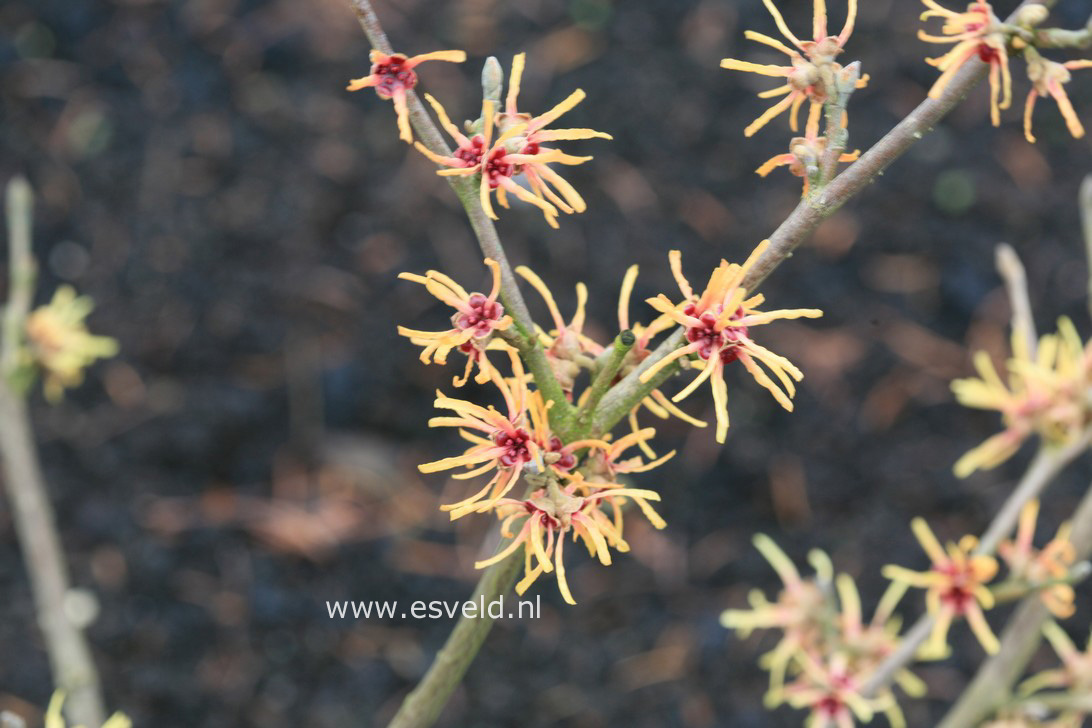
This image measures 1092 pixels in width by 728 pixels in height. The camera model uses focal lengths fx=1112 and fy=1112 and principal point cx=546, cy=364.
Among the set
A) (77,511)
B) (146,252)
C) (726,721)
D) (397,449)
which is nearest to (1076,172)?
(726,721)

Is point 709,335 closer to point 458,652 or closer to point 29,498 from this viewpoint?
point 458,652

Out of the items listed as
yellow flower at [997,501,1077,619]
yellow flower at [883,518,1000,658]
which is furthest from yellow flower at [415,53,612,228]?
yellow flower at [997,501,1077,619]

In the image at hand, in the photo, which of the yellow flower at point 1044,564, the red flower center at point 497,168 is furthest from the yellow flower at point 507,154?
the yellow flower at point 1044,564

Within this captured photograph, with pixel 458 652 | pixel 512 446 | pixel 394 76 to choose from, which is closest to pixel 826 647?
pixel 458 652

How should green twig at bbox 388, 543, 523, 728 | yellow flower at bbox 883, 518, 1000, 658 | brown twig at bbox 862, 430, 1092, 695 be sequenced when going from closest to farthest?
green twig at bbox 388, 543, 523, 728
yellow flower at bbox 883, 518, 1000, 658
brown twig at bbox 862, 430, 1092, 695

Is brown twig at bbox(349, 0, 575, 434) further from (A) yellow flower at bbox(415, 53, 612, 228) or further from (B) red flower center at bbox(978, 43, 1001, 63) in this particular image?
(B) red flower center at bbox(978, 43, 1001, 63)
